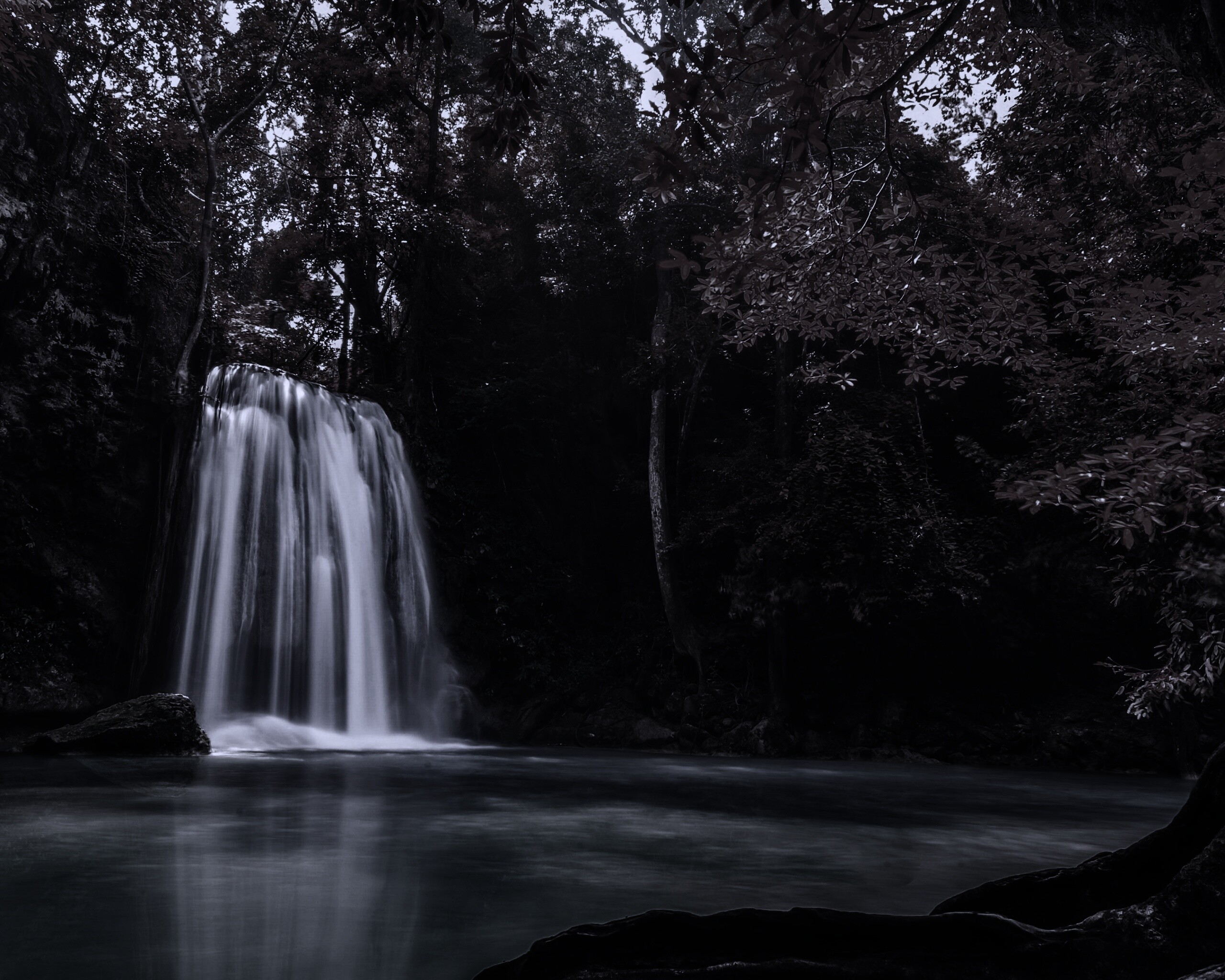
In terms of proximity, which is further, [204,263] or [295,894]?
[204,263]

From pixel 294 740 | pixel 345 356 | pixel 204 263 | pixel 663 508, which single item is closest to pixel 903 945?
pixel 294 740

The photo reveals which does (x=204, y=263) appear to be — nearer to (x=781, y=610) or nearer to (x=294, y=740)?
(x=294, y=740)

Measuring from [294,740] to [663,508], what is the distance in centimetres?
755

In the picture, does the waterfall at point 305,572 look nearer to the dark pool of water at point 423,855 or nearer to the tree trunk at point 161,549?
the tree trunk at point 161,549

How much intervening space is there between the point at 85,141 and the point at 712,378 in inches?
478

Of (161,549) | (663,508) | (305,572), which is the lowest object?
(305,572)

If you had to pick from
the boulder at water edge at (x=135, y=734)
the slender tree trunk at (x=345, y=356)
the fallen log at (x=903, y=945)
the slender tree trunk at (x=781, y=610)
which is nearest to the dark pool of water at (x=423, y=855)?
the fallen log at (x=903, y=945)

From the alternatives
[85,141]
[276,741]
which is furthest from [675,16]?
[276,741]

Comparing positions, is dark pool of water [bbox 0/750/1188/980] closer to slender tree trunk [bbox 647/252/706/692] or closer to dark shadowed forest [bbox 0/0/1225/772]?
dark shadowed forest [bbox 0/0/1225/772]

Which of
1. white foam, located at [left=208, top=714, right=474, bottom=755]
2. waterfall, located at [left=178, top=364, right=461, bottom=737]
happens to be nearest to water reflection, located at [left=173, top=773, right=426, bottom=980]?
white foam, located at [left=208, top=714, right=474, bottom=755]

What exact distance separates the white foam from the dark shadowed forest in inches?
63.0

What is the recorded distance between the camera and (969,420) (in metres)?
15.7

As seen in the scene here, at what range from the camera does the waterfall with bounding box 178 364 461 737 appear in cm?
1335

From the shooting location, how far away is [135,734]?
9625mm
